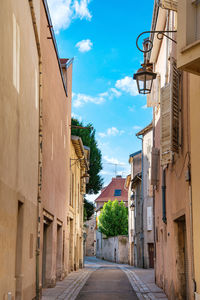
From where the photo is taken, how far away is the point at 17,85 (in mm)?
8578

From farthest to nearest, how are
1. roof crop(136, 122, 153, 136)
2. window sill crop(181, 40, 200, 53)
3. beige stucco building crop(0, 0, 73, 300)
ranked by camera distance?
roof crop(136, 122, 153, 136), beige stucco building crop(0, 0, 73, 300), window sill crop(181, 40, 200, 53)

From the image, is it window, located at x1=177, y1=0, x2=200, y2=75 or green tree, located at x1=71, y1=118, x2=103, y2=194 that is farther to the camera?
green tree, located at x1=71, y1=118, x2=103, y2=194

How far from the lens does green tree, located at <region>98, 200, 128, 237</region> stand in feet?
173

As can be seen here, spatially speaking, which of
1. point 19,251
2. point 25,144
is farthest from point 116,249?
point 25,144

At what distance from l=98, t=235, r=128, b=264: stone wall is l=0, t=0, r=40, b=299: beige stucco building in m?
37.6

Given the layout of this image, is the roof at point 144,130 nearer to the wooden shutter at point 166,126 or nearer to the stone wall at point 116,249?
the stone wall at point 116,249

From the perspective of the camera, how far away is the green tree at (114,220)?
52.8 meters

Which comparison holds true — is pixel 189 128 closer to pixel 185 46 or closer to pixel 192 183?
pixel 192 183

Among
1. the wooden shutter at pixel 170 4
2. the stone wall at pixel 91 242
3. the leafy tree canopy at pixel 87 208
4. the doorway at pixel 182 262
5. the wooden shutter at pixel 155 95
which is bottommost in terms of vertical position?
the stone wall at pixel 91 242

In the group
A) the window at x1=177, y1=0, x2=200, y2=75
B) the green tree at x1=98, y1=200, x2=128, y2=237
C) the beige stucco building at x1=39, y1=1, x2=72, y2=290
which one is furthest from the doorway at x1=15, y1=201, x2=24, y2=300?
the green tree at x1=98, y1=200, x2=128, y2=237

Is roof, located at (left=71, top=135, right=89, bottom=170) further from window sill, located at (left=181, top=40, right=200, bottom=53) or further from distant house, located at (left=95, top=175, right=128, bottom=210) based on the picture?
distant house, located at (left=95, top=175, right=128, bottom=210)

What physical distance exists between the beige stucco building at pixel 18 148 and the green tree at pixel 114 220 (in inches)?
1641

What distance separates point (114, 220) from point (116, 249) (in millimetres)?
4220

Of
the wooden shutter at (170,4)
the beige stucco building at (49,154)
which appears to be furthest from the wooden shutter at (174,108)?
the beige stucco building at (49,154)
